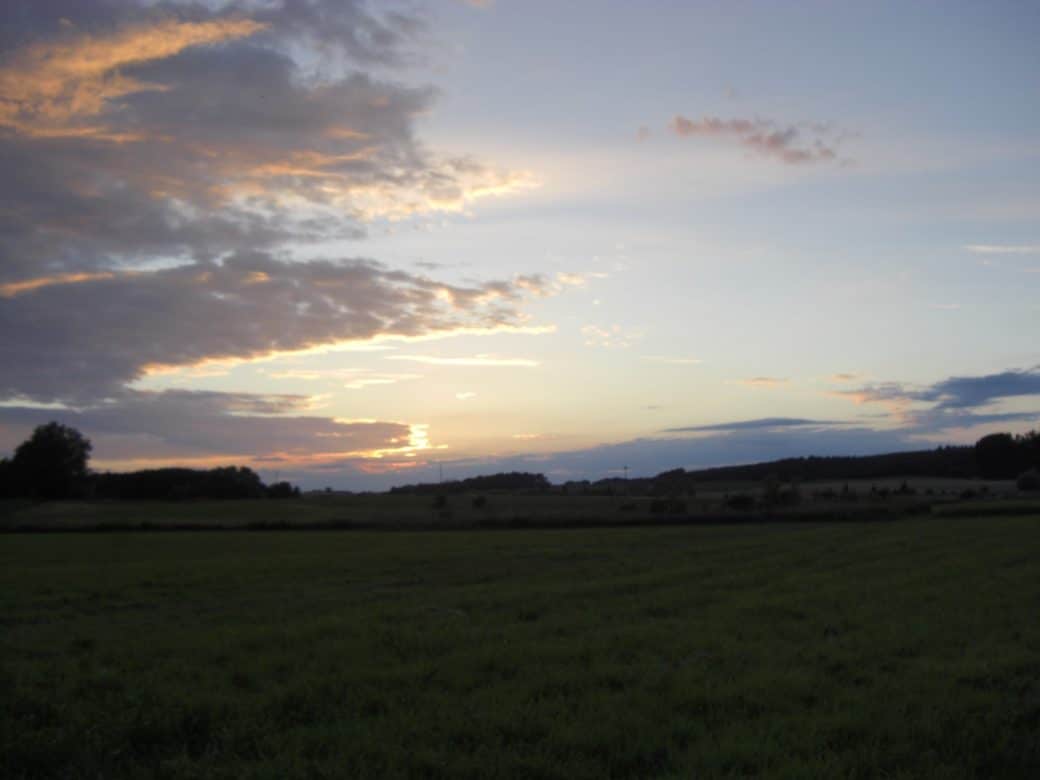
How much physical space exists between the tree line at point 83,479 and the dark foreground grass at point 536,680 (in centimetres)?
11134

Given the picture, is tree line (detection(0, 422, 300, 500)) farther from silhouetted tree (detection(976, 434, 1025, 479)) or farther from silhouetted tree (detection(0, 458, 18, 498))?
silhouetted tree (detection(976, 434, 1025, 479))

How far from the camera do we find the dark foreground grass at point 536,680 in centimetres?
746

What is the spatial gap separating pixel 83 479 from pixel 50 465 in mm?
5580

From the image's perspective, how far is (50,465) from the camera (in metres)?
119

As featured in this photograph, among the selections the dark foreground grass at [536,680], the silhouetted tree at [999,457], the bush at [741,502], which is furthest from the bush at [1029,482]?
the dark foreground grass at [536,680]

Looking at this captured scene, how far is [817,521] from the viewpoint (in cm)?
7900

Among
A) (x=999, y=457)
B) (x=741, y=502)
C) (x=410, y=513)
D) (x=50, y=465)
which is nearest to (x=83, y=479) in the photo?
(x=50, y=465)

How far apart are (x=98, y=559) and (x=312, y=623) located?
97.4 feet

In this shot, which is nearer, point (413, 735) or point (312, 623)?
point (413, 735)

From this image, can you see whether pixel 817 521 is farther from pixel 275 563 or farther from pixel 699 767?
pixel 699 767

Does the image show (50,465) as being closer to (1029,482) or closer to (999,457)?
(1029,482)

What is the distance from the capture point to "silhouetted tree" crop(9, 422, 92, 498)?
11825 centimetres

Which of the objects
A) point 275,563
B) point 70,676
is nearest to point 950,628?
point 70,676

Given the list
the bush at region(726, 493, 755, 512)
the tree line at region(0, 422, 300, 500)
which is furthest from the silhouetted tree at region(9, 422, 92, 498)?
the bush at region(726, 493, 755, 512)
